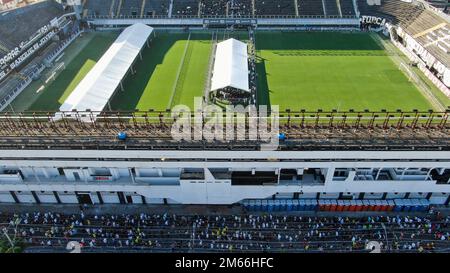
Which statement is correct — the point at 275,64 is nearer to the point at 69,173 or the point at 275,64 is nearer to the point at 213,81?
the point at 213,81

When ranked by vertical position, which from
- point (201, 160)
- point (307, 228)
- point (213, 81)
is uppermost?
point (213, 81)

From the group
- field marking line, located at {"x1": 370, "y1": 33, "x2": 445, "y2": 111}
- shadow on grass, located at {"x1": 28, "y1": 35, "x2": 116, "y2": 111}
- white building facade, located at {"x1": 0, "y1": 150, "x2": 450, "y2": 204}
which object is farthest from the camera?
shadow on grass, located at {"x1": 28, "y1": 35, "x2": 116, "y2": 111}

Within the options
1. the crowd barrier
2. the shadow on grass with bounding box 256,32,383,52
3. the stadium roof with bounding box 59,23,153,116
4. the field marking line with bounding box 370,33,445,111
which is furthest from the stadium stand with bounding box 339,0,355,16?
the crowd barrier

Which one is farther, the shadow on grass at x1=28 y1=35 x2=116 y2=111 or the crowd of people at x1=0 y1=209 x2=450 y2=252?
the shadow on grass at x1=28 y1=35 x2=116 y2=111

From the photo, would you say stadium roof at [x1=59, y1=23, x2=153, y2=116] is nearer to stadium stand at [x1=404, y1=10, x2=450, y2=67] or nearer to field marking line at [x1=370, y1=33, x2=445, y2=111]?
field marking line at [x1=370, y1=33, x2=445, y2=111]

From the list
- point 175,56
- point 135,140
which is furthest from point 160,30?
point 135,140

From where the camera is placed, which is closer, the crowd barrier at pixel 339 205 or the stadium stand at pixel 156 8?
the crowd barrier at pixel 339 205

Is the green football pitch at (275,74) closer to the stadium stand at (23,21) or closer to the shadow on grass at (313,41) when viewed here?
the shadow on grass at (313,41)
